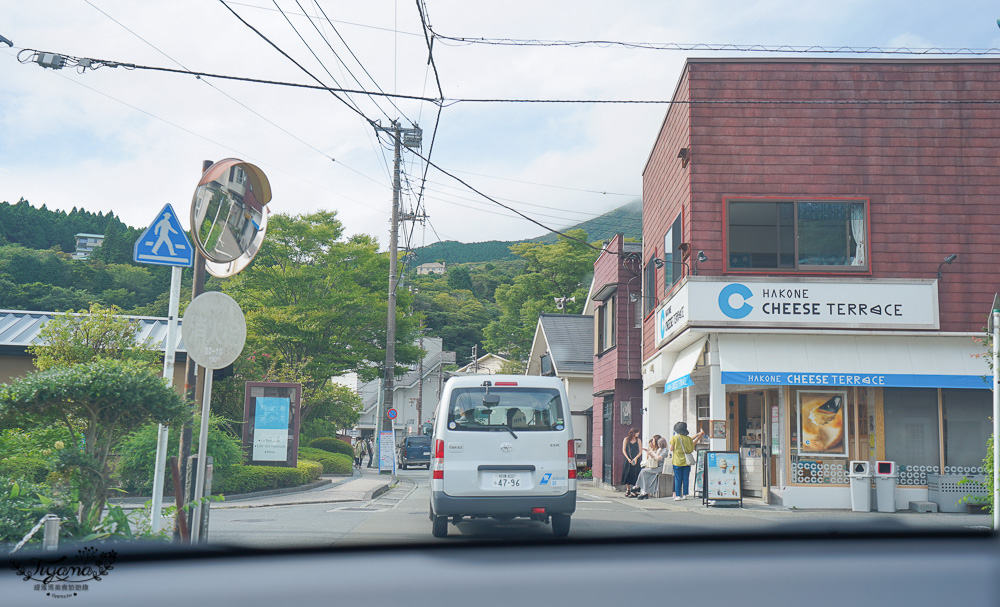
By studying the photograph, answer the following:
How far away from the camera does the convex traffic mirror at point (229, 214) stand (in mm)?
6434

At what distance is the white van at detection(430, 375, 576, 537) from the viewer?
28.8 feet

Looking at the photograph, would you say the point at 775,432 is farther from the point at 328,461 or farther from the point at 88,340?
the point at 88,340

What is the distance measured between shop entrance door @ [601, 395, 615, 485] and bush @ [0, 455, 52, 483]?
17739mm

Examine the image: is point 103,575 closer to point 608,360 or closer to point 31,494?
point 31,494

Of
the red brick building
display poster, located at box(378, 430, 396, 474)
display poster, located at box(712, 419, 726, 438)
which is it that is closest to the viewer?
display poster, located at box(712, 419, 726, 438)

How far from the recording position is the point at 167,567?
133 inches

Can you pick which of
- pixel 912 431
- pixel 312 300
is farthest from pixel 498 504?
pixel 312 300

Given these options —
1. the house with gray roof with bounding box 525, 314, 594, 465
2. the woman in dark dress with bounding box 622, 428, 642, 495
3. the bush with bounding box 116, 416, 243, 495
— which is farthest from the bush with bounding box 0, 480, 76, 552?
the house with gray roof with bounding box 525, 314, 594, 465

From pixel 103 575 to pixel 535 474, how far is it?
19.7 feet

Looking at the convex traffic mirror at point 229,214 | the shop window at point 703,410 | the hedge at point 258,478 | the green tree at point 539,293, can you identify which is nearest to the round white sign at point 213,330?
the convex traffic mirror at point 229,214

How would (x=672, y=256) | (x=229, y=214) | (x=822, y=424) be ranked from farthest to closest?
(x=672, y=256)
(x=822, y=424)
(x=229, y=214)

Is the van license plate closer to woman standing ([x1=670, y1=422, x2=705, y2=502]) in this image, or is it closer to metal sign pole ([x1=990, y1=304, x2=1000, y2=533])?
metal sign pole ([x1=990, y1=304, x2=1000, y2=533])

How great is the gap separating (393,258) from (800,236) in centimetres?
1726

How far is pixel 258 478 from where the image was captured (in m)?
16.8
